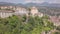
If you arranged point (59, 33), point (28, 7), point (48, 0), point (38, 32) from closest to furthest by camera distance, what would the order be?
point (59, 33) → point (38, 32) → point (48, 0) → point (28, 7)

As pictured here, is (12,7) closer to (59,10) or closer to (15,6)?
(15,6)

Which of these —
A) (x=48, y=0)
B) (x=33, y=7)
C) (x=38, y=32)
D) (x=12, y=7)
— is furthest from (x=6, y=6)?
(x=38, y=32)

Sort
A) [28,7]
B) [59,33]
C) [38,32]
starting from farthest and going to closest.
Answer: [28,7] < [38,32] < [59,33]

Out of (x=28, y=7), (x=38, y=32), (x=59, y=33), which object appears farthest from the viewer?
(x=28, y=7)

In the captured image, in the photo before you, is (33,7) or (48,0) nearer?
(48,0)

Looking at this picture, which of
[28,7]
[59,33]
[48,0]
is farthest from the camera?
[28,7]

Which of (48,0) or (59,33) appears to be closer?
(59,33)

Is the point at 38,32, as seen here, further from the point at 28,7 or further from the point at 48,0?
the point at 28,7

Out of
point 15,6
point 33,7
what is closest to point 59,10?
point 33,7

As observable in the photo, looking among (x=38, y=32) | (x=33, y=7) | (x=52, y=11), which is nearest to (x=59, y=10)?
(x=52, y=11)
